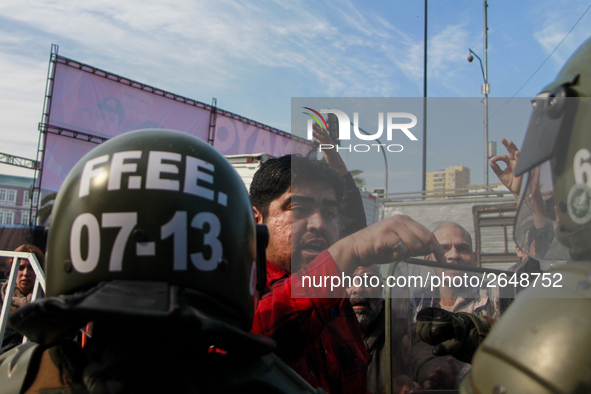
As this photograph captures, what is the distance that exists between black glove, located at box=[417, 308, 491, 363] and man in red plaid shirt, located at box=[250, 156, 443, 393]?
0.75ft

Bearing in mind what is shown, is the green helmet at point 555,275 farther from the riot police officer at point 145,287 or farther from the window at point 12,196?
the window at point 12,196

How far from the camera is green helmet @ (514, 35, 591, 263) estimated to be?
1.04 m

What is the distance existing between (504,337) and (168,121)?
55.2ft

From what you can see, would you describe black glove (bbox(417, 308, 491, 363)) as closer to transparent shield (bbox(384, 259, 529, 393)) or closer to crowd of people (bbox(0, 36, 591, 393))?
crowd of people (bbox(0, 36, 591, 393))

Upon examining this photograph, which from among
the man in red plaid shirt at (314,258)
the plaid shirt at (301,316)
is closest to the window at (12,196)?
the man in red plaid shirt at (314,258)

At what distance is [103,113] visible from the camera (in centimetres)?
1474

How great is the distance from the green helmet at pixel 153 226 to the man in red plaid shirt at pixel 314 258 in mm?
372

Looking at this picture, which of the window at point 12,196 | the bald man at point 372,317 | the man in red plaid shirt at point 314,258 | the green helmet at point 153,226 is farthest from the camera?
the window at point 12,196

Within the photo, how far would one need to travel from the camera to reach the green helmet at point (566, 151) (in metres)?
1.04

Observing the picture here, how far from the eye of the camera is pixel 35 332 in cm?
100

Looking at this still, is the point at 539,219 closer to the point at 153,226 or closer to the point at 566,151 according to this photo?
the point at 566,151

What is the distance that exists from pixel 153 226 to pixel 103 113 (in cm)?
1513

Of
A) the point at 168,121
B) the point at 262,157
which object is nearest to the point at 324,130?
the point at 262,157

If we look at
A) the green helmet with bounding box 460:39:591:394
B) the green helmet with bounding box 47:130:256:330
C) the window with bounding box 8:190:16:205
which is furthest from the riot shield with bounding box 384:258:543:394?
the window with bounding box 8:190:16:205
